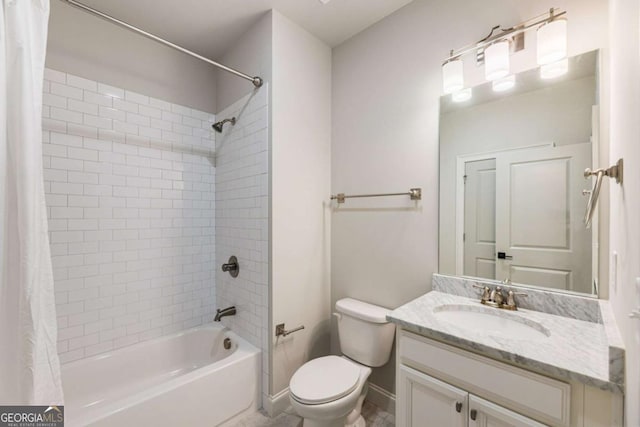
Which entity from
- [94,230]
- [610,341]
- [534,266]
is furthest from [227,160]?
[610,341]

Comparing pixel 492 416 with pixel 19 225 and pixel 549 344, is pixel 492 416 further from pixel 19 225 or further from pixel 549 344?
pixel 19 225

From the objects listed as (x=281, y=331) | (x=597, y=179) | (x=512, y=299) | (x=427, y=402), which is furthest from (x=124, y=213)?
(x=597, y=179)

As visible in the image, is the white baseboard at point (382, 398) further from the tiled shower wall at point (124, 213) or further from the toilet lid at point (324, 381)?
the tiled shower wall at point (124, 213)

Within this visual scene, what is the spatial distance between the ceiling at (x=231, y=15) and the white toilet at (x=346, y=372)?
1.96 metres

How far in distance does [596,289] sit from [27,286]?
6.95 feet

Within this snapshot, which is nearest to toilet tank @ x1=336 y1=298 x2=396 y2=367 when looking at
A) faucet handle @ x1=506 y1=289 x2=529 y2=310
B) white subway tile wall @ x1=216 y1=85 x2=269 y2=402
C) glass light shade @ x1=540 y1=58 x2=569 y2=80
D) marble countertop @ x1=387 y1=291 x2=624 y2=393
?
marble countertop @ x1=387 y1=291 x2=624 y2=393

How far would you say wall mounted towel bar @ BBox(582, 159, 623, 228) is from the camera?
0.81 metres

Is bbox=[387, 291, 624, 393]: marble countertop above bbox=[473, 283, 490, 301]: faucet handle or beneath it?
beneath

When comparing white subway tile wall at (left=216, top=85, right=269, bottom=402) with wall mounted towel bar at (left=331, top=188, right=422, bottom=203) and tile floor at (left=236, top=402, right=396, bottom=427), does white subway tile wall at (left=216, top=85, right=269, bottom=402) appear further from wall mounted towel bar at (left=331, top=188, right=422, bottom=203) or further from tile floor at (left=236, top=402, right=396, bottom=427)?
wall mounted towel bar at (left=331, top=188, right=422, bottom=203)

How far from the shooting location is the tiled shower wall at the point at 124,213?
1.69m

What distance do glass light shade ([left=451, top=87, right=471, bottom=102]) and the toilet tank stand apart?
133 centimetres

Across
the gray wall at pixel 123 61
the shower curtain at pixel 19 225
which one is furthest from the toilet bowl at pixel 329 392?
the gray wall at pixel 123 61

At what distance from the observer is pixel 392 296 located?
180 centimetres

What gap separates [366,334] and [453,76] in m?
1.58
